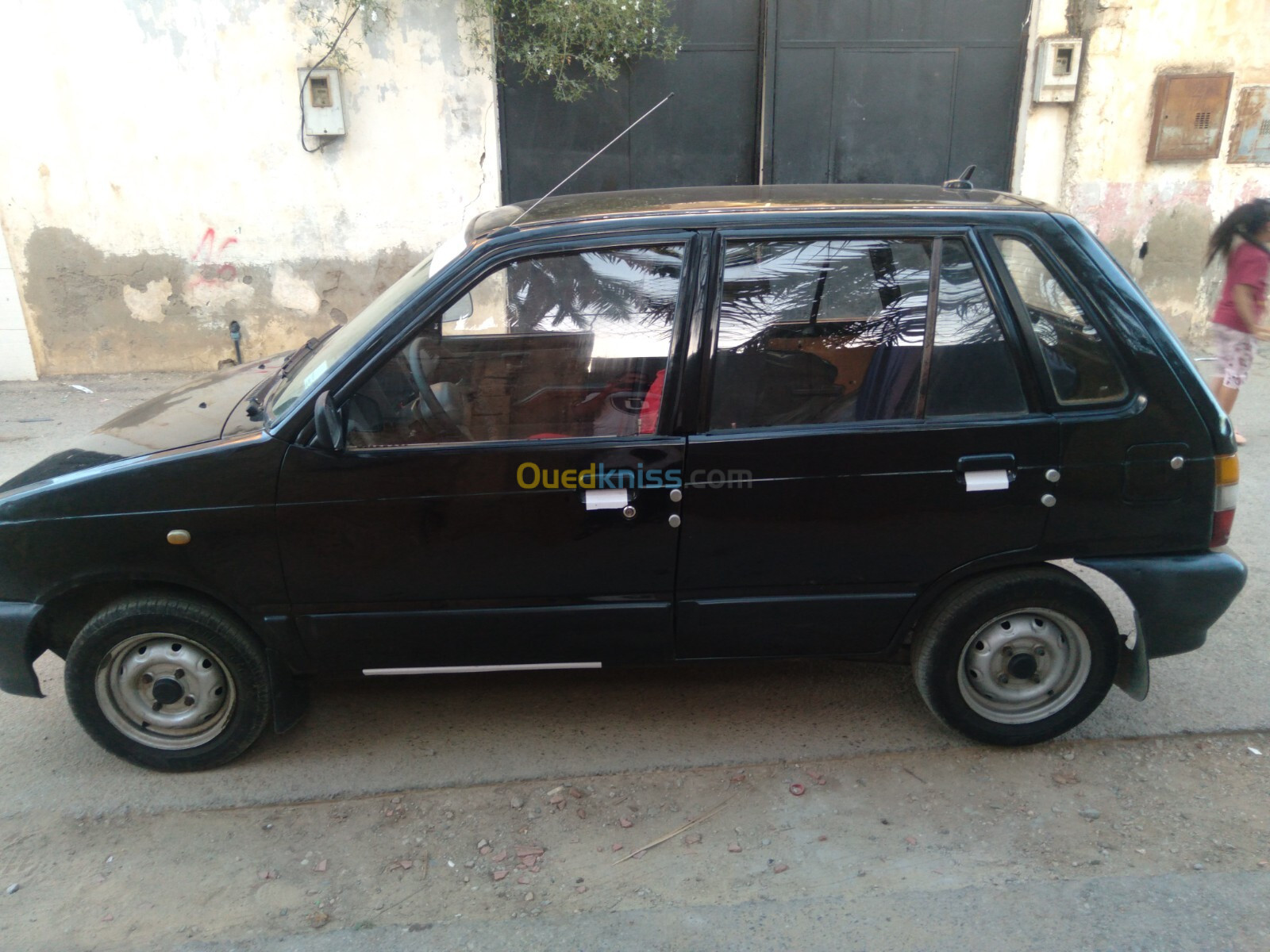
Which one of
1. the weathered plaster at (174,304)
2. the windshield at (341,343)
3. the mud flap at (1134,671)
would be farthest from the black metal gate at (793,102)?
the mud flap at (1134,671)

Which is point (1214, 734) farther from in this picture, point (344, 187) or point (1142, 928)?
point (344, 187)

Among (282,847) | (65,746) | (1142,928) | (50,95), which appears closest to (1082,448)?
(1142,928)

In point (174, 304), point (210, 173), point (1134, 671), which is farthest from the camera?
point (174, 304)

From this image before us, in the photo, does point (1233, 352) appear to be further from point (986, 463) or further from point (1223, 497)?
point (986, 463)

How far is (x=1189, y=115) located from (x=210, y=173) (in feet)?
27.7

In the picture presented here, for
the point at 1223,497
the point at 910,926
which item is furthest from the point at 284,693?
the point at 1223,497

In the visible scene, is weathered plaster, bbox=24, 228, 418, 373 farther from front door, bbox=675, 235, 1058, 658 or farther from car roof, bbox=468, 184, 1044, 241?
front door, bbox=675, 235, 1058, 658

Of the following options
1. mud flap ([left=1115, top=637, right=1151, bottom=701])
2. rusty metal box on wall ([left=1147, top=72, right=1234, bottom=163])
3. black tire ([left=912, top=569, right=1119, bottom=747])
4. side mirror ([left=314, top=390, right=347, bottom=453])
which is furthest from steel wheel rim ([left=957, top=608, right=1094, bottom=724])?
rusty metal box on wall ([left=1147, top=72, right=1234, bottom=163])

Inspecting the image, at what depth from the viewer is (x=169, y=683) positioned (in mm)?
3156

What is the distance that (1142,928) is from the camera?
A: 256cm

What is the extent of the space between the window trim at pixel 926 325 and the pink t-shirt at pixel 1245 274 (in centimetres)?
396

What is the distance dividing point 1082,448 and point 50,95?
8.21 metres

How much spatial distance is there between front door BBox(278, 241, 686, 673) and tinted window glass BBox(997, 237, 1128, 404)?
109 cm

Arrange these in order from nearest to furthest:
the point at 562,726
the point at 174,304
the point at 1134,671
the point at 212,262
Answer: the point at 1134,671, the point at 562,726, the point at 212,262, the point at 174,304
